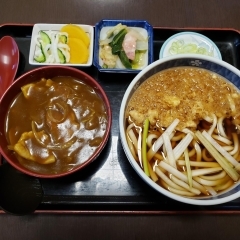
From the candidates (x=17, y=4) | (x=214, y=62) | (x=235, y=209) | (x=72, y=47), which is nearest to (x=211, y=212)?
(x=235, y=209)

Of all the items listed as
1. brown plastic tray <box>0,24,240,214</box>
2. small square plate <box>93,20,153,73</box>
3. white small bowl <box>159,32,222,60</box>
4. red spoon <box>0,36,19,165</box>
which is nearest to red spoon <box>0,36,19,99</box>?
red spoon <box>0,36,19,165</box>

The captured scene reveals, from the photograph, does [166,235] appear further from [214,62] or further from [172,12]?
[172,12]

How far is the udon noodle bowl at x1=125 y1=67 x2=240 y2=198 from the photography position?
133cm

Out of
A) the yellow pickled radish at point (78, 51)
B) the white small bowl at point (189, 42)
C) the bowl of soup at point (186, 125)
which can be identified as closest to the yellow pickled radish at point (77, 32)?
the yellow pickled radish at point (78, 51)

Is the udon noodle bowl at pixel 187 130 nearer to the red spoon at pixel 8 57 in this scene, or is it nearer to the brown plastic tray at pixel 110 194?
the brown plastic tray at pixel 110 194

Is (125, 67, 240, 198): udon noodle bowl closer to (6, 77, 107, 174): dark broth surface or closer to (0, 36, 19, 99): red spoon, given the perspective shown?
(6, 77, 107, 174): dark broth surface

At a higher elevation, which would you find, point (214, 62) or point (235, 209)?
point (214, 62)

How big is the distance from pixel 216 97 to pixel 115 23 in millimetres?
785

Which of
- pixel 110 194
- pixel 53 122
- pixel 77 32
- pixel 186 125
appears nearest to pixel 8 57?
pixel 77 32

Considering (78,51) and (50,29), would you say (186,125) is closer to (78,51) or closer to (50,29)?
(78,51)

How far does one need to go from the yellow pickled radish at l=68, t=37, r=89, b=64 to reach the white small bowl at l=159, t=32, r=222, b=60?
17.4 inches

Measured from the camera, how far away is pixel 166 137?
4.49 ft

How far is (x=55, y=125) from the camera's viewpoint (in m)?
1.42

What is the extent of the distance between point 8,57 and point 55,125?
583 millimetres
